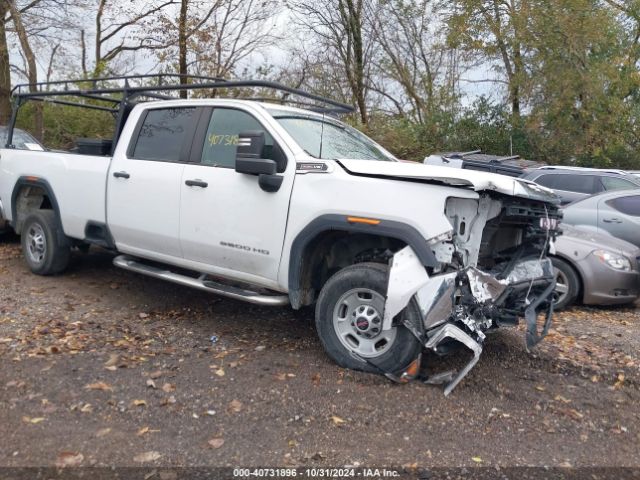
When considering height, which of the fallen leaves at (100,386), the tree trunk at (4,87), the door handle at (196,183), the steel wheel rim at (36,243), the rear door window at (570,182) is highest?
the tree trunk at (4,87)

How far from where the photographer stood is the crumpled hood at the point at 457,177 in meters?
4.06

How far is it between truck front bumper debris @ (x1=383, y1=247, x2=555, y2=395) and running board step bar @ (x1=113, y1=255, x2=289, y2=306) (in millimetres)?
1085

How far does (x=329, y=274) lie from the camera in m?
5.08

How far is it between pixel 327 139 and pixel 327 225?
1.12 m

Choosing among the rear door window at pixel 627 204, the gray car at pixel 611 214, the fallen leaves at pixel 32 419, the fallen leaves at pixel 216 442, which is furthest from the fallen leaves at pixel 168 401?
the rear door window at pixel 627 204

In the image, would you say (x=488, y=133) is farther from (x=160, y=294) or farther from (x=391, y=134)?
(x=160, y=294)

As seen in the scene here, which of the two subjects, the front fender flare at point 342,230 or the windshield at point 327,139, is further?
the windshield at point 327,139

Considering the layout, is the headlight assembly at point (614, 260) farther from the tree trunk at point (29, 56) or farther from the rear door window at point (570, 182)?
the tree trunk at point (29, 56)

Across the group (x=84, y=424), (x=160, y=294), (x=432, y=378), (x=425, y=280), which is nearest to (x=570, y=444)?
(x=432, y=378)

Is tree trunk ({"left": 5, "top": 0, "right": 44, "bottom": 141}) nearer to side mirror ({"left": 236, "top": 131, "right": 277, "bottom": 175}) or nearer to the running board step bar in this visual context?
the running board step bar

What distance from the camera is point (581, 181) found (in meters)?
11.4

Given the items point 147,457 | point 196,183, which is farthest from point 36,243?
point 147,457

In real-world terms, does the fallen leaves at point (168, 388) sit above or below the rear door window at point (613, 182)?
below

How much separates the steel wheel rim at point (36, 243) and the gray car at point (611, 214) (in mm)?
6901
